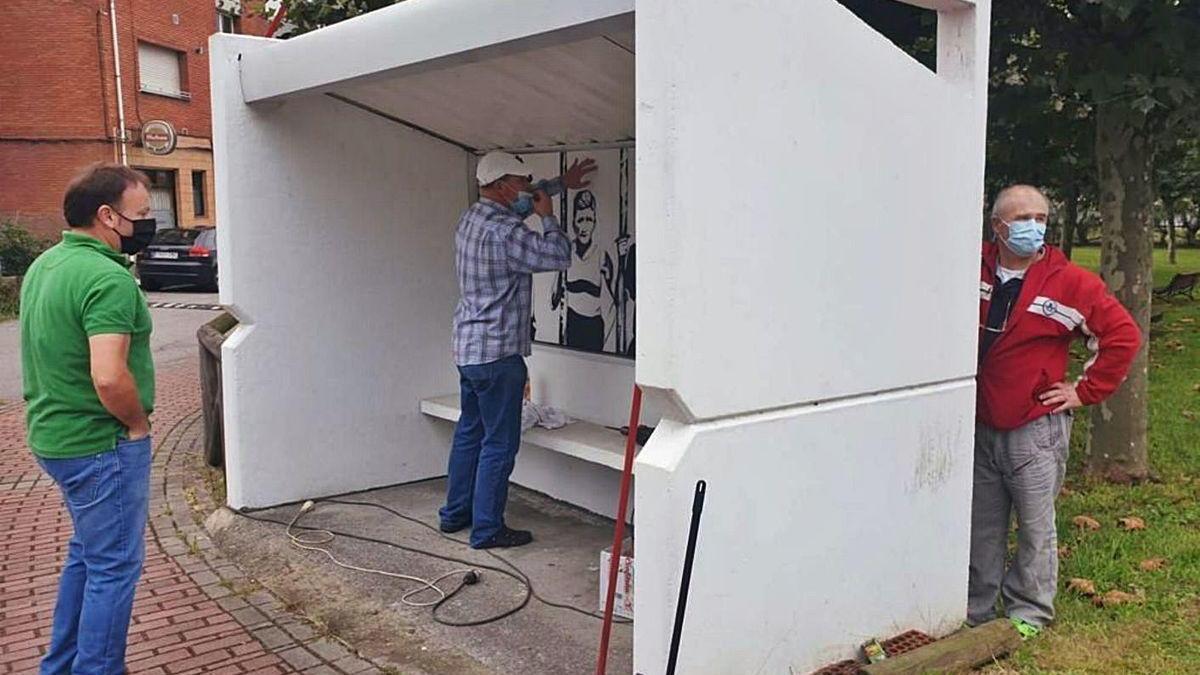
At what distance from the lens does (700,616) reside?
333 cm

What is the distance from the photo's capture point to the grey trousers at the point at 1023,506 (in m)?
4.21

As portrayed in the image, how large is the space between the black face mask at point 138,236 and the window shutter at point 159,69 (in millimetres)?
28423

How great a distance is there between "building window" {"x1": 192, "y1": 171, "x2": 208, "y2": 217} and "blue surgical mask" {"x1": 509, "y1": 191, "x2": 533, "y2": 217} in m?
28.4

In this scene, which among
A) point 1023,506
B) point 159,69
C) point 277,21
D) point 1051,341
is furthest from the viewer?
point 159,69

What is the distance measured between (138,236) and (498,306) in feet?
5.98

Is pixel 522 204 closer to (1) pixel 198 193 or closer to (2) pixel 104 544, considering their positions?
(2) pixel 104 544

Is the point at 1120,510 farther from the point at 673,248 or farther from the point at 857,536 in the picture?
the point at 673,248

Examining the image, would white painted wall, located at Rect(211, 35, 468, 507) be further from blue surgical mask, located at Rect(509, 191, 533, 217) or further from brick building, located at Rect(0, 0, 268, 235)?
brick building, located at Rect(0, 0, 268, 235)

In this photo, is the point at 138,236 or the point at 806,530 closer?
the point at 806,530

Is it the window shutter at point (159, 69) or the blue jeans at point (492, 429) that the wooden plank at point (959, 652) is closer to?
the blue jeans at point (492, 429)

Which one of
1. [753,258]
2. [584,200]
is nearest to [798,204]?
[753,258]

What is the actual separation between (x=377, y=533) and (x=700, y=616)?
276 cm

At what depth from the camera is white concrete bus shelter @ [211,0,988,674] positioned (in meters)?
3.18

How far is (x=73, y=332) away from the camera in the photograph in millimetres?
3443
